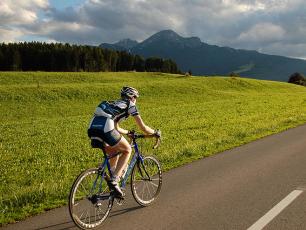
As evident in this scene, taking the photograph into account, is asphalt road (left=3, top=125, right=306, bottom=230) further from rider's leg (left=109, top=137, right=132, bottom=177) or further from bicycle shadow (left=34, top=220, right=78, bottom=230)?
rider's leg (left=109, top=137, right=132, bottom=177)

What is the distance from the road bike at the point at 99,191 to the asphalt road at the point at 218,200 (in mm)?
214

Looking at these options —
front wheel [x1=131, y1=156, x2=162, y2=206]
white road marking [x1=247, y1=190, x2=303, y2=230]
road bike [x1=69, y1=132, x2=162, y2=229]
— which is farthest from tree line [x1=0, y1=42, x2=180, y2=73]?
white road marking [x1=247, y1=190, x2=303, y2=230]

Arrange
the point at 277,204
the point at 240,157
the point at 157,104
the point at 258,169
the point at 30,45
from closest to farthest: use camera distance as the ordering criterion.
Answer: the point at 277,204, the point at 258,169, the point at 240,157, the point at 157,104, the point at 30,45

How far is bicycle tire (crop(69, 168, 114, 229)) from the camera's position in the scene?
6773 mm

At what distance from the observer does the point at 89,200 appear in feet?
23.5

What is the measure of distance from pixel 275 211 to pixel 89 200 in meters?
3.27

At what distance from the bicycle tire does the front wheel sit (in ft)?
2.83

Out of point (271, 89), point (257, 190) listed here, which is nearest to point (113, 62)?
point (271, 89)

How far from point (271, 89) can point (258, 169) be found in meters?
78.2

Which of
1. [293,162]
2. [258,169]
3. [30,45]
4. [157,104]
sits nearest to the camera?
[258,169]

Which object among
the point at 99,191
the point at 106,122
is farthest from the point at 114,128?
the point at 99,191

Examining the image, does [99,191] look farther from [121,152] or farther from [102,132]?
[102,132]

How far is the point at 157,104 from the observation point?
54.4m

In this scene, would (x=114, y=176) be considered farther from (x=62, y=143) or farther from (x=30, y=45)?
(x=30, y=45)
